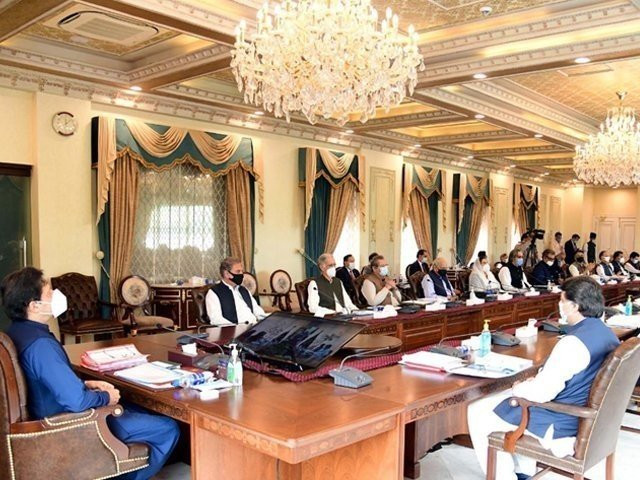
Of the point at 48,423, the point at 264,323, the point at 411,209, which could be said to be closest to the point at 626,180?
the point at 411,209

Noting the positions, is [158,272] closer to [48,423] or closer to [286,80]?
[286,80]

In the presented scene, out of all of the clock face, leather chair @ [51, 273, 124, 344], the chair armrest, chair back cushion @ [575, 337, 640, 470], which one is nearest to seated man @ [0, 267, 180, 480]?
the chair armrest

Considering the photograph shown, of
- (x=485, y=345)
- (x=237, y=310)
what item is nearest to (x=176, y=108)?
(x=237, y=310)

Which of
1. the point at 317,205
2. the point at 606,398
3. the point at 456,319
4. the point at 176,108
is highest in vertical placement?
the point at 176,108

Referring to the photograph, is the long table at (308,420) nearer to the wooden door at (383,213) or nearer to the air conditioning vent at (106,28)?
the air conditioning vent at (106,28)

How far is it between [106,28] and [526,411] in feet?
17.1

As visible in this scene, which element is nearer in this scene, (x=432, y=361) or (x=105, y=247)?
(x=432, y=361)

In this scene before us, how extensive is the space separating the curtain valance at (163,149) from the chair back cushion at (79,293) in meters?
0.77

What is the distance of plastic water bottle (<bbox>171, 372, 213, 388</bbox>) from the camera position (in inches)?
116

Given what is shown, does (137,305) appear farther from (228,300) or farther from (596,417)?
(596,417)

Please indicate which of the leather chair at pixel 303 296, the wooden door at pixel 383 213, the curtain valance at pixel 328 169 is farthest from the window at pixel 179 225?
the wooden door at pixel 383 213

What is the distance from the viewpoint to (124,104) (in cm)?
757

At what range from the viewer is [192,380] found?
9.66 ft

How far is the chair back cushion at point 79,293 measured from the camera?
686 centimetres
